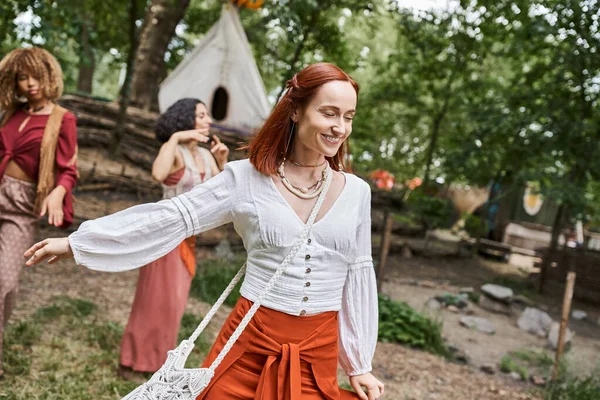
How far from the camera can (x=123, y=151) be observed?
9.42m

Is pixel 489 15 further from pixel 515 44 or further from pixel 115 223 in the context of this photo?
pixel 115 223

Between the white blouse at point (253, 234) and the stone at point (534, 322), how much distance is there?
20.9 feet

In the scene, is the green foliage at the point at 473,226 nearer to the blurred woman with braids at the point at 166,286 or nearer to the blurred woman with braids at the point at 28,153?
the blurred woman with braids at the point at 166,286

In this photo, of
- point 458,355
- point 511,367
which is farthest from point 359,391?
point 458,355

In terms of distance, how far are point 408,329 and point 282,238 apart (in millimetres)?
4542

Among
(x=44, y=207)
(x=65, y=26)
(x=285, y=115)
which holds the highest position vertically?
(x=65, y=26)

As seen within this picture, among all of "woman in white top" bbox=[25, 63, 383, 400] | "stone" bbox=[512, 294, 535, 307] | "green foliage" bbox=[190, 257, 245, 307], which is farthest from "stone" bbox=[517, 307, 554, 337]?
"woman in white top" bbox=[25, 63, 383, 400]

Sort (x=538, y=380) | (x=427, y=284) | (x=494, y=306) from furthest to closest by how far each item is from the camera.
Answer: (x=427, y=284), (x=494, y=306), (x=538, y=380)

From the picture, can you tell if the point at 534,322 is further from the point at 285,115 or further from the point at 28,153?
the point at 285,115

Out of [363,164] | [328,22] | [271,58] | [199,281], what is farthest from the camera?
[363,164]

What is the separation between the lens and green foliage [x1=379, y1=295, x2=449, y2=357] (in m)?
5.88

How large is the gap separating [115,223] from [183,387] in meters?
0.54

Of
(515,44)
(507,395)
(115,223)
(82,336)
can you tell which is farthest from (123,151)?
(115,223)

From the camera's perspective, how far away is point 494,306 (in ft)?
27.5
